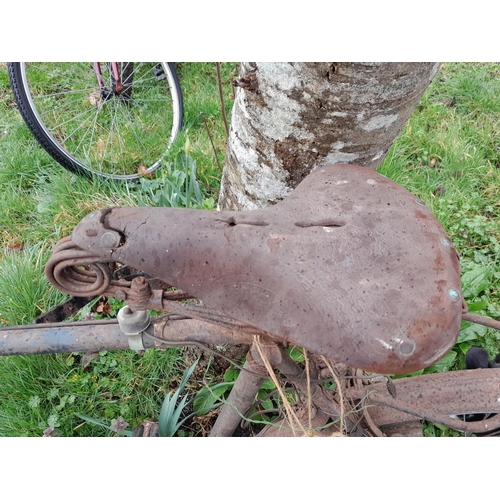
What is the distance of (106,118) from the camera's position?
9.28 feet

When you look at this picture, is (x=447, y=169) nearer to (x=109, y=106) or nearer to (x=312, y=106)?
(x=312, y=106)

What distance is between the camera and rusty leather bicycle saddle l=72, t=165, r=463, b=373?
85cm

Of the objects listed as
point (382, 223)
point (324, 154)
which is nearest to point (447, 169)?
point (324, 154)

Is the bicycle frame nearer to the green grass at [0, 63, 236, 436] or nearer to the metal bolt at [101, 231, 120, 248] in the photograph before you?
the green grass at [0, 63, 236, 436]

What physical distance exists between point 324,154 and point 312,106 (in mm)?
156

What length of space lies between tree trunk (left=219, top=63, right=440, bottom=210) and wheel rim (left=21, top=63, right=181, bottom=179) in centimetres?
142

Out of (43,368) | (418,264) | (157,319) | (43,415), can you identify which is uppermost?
(418,264)

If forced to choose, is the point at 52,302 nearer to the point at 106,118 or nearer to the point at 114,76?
the point at 106,118

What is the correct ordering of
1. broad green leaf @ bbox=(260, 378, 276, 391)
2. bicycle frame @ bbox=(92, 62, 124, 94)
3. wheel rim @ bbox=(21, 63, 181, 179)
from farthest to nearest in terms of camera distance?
wheel rim @ bbox=(21, 63, 181, 179), bicycle frame @ bbox=(92, 62, 124, 94), broad green leaf @ bbox=(260, 378, 276, 391)

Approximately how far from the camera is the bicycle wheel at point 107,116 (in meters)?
2.70

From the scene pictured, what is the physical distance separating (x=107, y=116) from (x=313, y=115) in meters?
2.01

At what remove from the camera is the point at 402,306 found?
0.85 meters

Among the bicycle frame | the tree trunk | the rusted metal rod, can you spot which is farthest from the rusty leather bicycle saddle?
the bicycle frame

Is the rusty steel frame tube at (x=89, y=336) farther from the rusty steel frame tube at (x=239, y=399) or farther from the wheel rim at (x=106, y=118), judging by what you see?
the wheel rim at (x=106, y=118)
